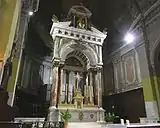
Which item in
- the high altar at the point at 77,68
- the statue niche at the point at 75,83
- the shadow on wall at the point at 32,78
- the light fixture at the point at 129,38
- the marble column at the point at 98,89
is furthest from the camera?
the light fixture at the point at 129,38

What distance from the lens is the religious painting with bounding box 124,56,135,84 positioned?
11.1 meters

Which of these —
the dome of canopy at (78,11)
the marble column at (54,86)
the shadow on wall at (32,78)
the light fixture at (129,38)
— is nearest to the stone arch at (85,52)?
the marble column at (54,86)

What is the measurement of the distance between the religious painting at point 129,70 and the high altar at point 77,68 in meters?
2.28

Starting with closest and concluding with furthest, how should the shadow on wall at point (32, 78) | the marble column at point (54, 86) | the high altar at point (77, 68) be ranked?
the marble column at point (54, 86)
the high altar at point (77, 68)
the shadow on wall at point (32, 78)

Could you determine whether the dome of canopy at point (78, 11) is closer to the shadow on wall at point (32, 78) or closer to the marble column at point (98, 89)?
the shadow on wall at point (32, 78)

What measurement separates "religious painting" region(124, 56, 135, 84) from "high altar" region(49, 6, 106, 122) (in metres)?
2.28

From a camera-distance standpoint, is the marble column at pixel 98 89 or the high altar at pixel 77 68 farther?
the marble column at pixel 98 89

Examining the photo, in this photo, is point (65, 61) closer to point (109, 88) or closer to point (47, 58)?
point (47, 58)

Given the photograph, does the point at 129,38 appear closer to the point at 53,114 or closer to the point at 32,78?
the point at 53,114

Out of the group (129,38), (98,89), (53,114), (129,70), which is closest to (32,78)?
(53,114)

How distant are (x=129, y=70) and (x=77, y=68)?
3.71m

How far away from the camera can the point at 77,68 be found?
10.9 metres

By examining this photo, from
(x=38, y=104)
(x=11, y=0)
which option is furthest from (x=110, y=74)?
(x=11, y=0)

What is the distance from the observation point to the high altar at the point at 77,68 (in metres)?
9.27
